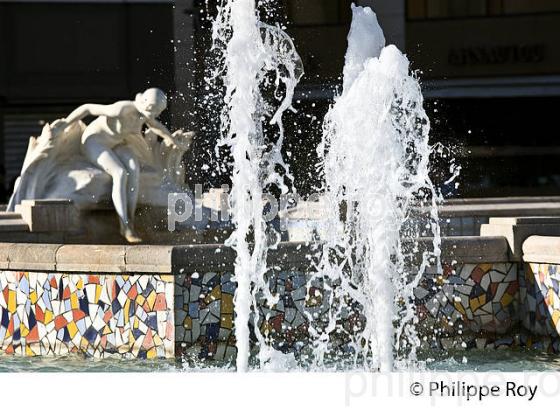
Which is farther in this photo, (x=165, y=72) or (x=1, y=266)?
(x=165, y=72)

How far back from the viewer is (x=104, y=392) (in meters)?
5.12

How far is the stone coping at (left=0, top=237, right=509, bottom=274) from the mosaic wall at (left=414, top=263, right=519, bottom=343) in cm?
9

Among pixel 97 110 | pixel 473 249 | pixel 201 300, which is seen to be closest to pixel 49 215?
pixel 97 110

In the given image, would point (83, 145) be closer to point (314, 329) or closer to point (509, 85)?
point (314, 329)

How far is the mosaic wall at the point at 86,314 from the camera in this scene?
309 inches

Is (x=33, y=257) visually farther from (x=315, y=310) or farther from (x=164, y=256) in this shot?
(x=315, y=310)

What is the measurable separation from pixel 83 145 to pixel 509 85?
629 inches

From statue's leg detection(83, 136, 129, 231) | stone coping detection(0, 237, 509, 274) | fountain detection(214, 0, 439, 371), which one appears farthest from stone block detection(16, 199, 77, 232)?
fountain detection(214, 0, 439, 371)

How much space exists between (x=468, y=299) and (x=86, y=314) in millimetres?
2376

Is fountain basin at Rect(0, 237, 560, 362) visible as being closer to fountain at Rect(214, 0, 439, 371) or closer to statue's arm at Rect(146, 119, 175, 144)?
fountain at Rect(214, 0, 439, 371)

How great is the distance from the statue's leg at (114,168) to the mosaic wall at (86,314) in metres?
2.50

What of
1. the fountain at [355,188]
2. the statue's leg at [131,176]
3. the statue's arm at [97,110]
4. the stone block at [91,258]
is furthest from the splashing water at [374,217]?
the statue's leg at [131,176]

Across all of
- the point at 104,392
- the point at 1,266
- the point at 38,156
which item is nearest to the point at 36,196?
the point at 38,156

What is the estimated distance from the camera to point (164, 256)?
25.5ft
